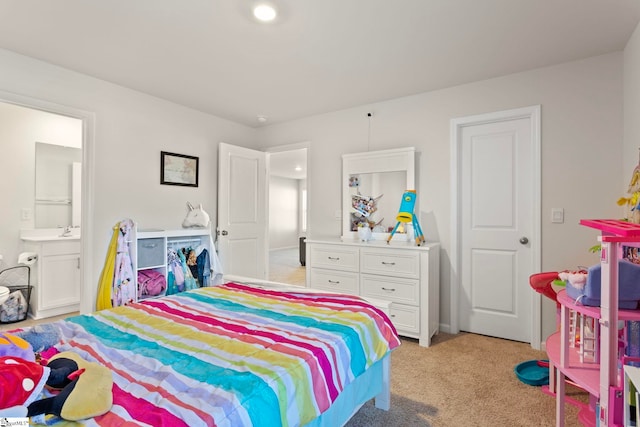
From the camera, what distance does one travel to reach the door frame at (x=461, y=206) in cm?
285

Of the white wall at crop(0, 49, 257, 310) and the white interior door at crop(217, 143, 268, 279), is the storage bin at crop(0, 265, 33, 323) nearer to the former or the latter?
the white wall at crop(0, 49, 257, 310)

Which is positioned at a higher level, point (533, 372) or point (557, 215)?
point (557, 215)

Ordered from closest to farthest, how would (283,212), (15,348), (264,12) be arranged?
1. (15,348)
2. (264,12)
3. (283,212)

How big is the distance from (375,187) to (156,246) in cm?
246

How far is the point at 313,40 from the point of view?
7.84 feet

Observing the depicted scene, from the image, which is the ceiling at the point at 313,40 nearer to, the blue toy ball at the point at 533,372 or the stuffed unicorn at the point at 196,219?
the stuffed unicorn at the point at 196,219

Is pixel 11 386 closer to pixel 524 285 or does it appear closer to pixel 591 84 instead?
pixel 524 285

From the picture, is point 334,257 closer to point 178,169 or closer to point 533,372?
point 533,372

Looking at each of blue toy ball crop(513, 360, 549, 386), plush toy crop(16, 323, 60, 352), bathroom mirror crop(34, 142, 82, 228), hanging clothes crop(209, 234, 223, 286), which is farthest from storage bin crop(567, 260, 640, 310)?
bathroom mirror crop(34, 142, 82, 228)

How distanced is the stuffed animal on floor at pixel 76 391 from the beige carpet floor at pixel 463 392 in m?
1.35

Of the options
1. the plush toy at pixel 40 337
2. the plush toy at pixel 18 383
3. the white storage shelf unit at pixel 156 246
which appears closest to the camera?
the plush toy at pixel 18 383

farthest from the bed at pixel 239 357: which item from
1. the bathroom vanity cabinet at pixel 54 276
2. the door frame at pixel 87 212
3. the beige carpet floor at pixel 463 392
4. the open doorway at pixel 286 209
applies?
the open doorway at pixel 286 209

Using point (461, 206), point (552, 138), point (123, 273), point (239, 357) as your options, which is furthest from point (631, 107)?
point (123, 273)

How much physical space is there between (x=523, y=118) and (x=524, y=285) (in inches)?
60.6
